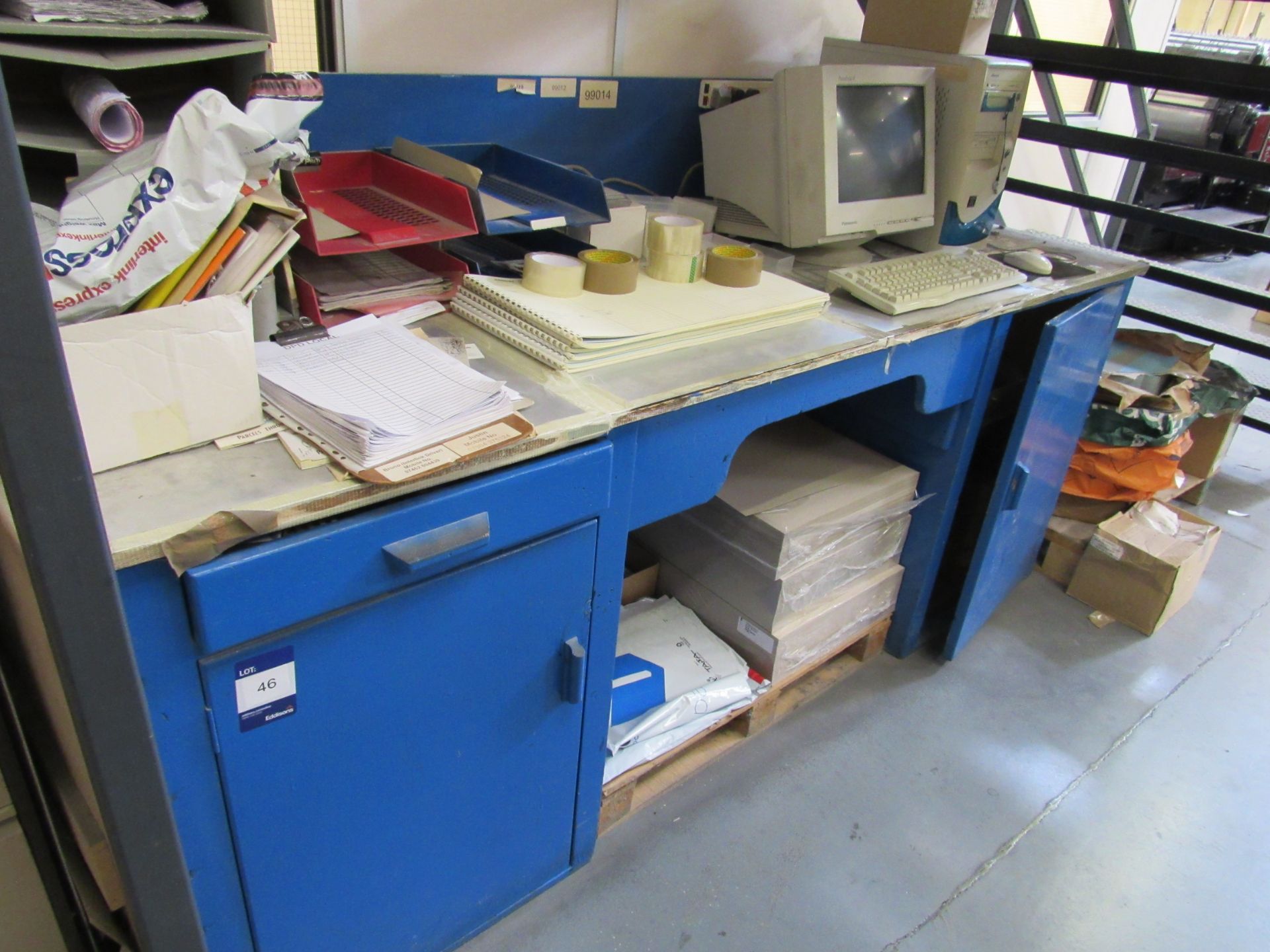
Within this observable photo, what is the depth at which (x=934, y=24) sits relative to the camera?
1.93 metres

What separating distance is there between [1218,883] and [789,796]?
824 millimetres

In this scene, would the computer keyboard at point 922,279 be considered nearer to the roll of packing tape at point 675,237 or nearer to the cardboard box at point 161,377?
the roll of packing tape at point 675,237

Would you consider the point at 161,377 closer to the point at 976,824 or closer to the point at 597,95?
the point at 597,95

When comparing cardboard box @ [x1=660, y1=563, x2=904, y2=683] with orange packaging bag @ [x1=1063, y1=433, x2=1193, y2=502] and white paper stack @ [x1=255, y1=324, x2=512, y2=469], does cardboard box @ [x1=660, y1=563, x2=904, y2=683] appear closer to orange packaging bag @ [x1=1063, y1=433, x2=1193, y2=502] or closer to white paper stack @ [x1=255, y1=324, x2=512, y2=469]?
orange packaging bag @ [x1=1063, y1=433, x2=1193, y2=502]

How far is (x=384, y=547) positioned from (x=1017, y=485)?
4.83ft

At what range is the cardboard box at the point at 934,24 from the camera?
1.88m

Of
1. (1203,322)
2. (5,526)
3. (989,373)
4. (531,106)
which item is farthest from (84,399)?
(1203,322)

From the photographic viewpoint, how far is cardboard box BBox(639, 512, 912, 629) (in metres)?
1.75

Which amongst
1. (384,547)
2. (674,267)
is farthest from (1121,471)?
(384,547)

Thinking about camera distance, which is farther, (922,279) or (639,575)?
(639,575)

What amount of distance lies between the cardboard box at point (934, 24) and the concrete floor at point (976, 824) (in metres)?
1.44

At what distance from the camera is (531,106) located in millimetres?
1796

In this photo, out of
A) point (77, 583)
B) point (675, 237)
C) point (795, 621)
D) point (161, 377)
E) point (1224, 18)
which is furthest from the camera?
point (1224, 18)

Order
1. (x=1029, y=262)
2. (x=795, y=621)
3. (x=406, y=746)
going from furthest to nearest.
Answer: (x=1029, y=262), (x=795, y=621), (x=406, y=746)
